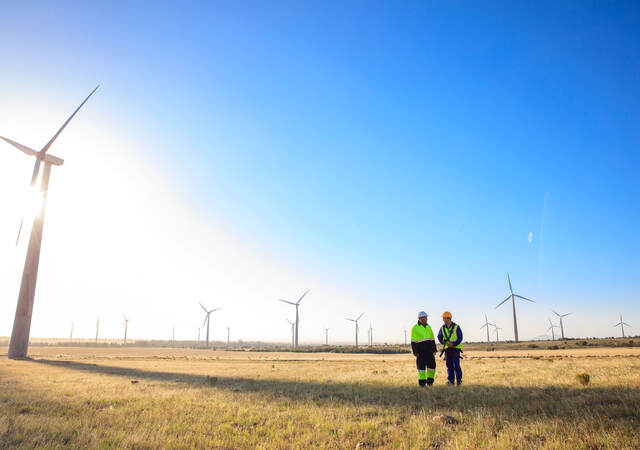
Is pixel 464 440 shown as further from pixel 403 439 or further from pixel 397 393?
pixel 397 393

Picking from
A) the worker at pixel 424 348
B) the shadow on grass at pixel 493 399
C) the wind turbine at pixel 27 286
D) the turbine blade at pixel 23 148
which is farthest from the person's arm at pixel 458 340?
the turbine blade at pixel 23 148

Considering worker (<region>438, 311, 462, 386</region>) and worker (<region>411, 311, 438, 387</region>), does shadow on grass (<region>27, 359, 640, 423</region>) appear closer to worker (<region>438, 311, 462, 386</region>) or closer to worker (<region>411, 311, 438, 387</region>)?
worker (<region>411, 311, 438, 387</region>)

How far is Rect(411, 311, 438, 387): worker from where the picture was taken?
14.8 m

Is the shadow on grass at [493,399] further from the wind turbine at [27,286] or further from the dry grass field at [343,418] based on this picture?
the wind turbine at [27,286]

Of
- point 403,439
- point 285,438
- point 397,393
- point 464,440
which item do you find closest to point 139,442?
point 285,438

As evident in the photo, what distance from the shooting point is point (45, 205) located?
4853 centimetres

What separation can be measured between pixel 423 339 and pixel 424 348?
35cm

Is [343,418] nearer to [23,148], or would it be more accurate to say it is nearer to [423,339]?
[423,339]

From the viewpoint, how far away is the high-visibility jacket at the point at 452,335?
591 inches

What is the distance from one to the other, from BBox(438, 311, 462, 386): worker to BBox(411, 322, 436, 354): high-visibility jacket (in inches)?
22.6

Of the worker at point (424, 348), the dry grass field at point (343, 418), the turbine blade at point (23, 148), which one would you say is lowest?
the dry grass field at point (343, 418)

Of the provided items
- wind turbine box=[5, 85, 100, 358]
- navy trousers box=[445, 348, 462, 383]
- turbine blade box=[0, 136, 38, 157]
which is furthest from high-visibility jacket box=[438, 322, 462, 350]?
turbine blade box=[0, 136, 38, 157]

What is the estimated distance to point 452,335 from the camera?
15.1 meters

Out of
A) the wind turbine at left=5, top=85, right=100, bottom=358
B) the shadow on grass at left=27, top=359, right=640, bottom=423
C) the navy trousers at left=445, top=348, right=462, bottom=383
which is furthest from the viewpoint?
the wind turbine at left=5, top=85, right=100, bottom=358
